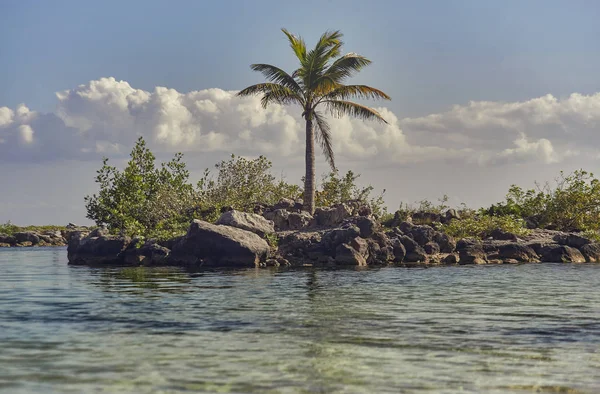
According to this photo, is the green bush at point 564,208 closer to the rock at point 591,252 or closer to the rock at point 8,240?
the rock at point 591,252

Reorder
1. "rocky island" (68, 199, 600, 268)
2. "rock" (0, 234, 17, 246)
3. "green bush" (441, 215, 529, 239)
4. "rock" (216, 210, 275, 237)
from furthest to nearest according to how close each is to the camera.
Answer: "rock" (0, 234, 17, 246)
"green bush" (441, 215, 529, 239)
"rock" (216, 210, 275, 237)
"rocky island" (68, 199, 600, 268)

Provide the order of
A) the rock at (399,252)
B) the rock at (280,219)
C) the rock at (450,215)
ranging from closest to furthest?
the rock at (399,252) → the rock at (280,219) → the rock at (450,215)

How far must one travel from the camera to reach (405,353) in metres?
10.7

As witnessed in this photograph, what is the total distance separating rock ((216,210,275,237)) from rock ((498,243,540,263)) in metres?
11.7

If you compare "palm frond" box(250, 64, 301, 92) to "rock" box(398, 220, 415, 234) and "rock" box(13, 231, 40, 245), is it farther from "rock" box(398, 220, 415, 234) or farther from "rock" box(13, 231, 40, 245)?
"rock" box(13, 231, 40, 245)

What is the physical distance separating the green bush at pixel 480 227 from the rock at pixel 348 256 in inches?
390

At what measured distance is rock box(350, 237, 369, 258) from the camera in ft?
111

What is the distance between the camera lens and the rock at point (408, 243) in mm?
35284

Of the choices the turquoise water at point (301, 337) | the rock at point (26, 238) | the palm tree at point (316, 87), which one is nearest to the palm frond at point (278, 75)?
the palm tree at point (316, 87)

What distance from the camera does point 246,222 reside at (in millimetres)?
35375

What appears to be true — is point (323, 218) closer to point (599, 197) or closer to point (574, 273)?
point (574, 273)

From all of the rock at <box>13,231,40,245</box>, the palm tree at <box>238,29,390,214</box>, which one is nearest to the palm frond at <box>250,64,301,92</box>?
the palm tree at <box>238,29,390,214</box>

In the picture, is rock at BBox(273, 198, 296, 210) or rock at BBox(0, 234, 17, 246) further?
rock at BBox(0, 234, 17, 246)

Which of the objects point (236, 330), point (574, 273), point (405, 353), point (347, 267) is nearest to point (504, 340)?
point (405, 353)
